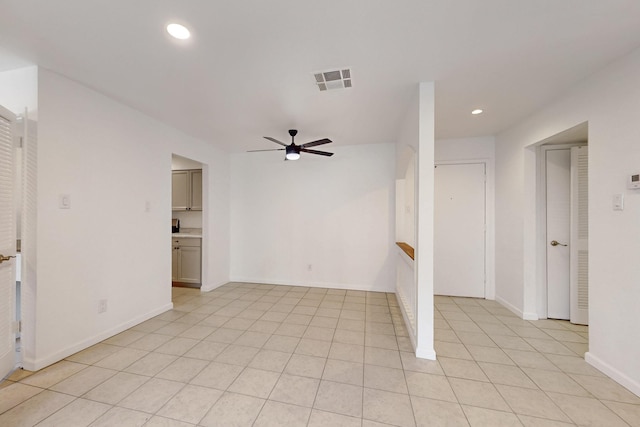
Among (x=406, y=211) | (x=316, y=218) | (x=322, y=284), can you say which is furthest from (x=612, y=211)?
(x=322, y=284)

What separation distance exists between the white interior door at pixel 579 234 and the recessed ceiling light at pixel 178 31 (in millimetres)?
4176

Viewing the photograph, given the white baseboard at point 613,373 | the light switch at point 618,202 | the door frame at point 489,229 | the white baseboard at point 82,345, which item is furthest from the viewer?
the door frame at point 489,229

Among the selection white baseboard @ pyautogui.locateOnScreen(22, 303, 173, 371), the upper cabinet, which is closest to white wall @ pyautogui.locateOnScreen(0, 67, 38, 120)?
white baseboard @ pyautogui.locateOnScreen(22, 303, 173, 371)

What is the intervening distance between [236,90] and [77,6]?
1166 mm

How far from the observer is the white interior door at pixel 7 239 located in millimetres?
1856

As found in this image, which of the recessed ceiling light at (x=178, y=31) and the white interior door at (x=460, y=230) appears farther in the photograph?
the white interior door at (x=460, y=230)

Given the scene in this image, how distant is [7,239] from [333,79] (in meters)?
3.02

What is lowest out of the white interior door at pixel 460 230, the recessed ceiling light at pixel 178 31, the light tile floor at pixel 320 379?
the light tile floor at pixel 320 379

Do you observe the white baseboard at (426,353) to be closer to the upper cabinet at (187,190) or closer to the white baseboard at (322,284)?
the white baseboard at (322,284)

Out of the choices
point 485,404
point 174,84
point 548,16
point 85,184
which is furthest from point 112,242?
point 548,16

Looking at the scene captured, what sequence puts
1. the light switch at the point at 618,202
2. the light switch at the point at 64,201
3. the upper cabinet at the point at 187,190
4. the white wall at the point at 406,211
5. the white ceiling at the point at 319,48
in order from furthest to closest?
the upper cabinet at the point at 187,190 → the white wall at the point at 406,211 → the light switch at the point at 64,201 → the light switch at the point at 618,202 → the white ceiling at the point at 319,48

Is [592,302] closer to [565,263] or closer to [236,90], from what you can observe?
[565,263]

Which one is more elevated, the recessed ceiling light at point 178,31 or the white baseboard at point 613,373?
the recessed ceiling light at point 178,31

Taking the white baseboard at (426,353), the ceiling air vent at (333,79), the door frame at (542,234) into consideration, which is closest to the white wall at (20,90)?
the ceiling air vent at (333,79)
